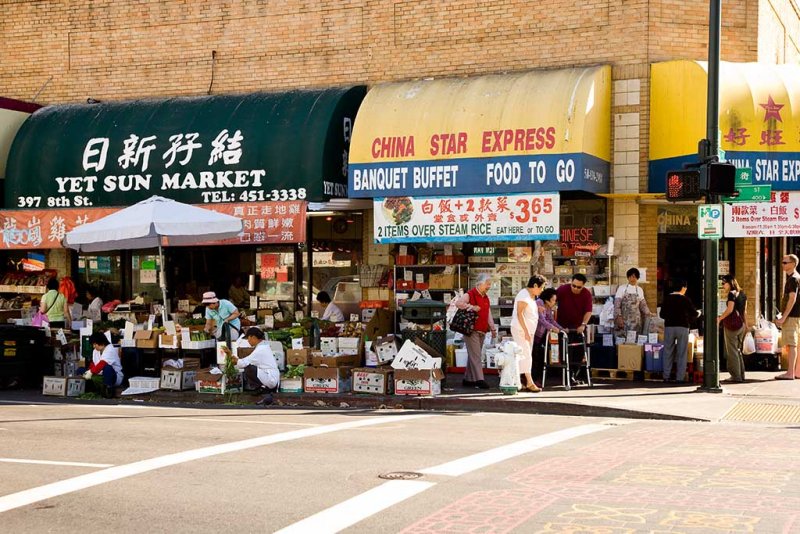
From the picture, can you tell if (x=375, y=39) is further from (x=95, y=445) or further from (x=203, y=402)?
(x=95, y=445)

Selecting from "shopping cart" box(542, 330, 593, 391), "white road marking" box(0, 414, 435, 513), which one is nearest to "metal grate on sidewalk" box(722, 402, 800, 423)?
"shopping cart" box(542, 330, 593, 391)

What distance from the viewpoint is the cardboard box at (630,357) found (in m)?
17.2

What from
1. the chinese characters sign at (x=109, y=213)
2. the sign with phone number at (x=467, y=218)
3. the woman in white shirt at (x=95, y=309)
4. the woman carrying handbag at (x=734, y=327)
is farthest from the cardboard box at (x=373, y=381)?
the woman in white shirt at (x=95, y=309)

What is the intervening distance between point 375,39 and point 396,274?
4392mm

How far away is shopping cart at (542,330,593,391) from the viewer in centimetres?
1595

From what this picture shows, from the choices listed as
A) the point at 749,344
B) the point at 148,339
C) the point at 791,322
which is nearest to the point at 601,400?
the point at 791,322

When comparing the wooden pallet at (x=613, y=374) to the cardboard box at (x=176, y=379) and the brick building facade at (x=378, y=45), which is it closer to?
the brick building facade at (x=378, y=45)

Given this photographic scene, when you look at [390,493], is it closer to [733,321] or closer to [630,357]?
[630,357]

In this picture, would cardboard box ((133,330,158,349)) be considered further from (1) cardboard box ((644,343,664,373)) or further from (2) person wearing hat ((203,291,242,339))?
(1) cardboard box ((644,343,664,373))

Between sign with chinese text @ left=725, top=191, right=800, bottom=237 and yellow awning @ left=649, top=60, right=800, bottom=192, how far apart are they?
0.22 m

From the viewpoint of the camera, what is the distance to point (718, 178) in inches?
592

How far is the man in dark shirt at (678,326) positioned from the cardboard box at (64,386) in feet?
30.5

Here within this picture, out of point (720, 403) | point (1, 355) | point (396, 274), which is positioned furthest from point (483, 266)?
point (1, 355)

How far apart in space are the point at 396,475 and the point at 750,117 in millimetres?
10616
